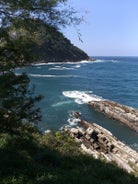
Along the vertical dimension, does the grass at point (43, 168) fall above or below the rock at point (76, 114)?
above

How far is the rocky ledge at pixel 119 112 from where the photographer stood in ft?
178

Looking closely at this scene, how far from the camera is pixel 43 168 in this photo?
14953 millimetres

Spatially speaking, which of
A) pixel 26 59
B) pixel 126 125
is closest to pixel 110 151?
pixel 126 125

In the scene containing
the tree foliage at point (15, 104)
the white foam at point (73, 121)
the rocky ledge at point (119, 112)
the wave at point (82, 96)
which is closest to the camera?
the tree foliage at point (15, 104)

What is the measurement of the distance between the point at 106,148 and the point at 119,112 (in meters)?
21.0

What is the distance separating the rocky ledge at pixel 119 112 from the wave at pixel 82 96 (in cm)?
455

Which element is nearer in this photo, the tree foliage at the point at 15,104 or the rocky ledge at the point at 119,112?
the tree foliage at the point at 15,104

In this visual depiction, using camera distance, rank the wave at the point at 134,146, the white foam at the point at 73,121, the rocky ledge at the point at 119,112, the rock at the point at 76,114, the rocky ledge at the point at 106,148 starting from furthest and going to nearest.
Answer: the rock at the point at 76,114
the rocky ledge at the point at 119,112
the white foam at the point at 73,121
the wave at the point at 134,146
the rocky ledge at the point at 106,148

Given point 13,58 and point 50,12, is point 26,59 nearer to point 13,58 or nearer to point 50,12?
point 13,58

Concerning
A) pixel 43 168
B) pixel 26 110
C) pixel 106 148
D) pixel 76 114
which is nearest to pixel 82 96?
pixel 76 114

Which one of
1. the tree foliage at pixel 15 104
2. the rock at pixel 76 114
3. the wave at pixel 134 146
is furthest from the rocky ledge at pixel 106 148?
the tree foliage at pixel 15 104

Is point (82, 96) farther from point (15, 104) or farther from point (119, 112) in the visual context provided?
point (15, 104)

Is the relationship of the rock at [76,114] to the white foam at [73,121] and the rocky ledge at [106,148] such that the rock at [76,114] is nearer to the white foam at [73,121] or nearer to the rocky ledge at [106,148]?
the white foam at [73,121]

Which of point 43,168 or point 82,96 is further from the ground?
point 43,168
